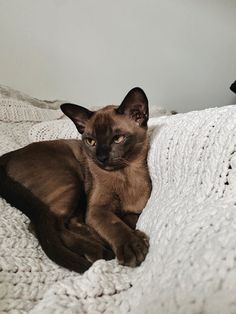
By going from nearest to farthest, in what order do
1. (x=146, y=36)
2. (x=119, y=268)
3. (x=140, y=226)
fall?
(x=119, y=268)
(x=140, y=226)
(x=146, y=36)

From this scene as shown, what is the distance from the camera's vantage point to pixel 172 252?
593 millimetres

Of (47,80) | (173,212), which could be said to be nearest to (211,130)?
(173,212)

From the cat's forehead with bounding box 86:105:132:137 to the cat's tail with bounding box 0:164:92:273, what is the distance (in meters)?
0.26

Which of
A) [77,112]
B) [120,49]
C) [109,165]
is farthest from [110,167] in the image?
[120,49]

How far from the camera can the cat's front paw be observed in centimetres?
72

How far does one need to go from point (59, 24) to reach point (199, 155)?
5.30 feet

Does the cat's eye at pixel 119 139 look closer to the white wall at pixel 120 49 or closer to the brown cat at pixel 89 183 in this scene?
the brown cat at pixel 89 183

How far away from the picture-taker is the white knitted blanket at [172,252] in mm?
475

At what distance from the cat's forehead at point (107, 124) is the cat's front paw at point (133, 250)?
1.15 ft

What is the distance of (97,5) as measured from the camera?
2150mm

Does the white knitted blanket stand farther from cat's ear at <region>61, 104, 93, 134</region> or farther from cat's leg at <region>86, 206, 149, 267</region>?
cat's ear at <region>61, 104, 93, 134</region>

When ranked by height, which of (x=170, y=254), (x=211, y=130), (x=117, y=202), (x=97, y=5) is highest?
(x=97, y=5)

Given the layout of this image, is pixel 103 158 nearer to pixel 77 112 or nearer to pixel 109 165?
pixel 109 165

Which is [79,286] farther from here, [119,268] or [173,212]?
[173,212]
